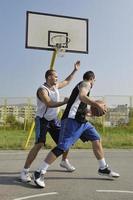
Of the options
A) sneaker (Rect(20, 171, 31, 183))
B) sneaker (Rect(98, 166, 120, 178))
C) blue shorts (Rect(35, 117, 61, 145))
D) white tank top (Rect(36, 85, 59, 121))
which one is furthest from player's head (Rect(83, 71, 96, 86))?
sneaker (Rect(20, 171, 31, 183))

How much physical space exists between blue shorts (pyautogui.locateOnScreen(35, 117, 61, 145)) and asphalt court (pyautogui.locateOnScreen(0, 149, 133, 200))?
710mm

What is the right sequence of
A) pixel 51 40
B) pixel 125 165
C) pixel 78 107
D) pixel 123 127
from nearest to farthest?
pixel 78 107, pixel 125 165, pixel 51 40, pixel 123 127

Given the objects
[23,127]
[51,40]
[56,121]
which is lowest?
[23,127]

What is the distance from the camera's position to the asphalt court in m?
6.29

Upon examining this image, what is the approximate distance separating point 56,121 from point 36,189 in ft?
5.00

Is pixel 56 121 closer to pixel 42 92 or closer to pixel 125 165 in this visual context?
pixel 42 92

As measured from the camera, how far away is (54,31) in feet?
46.6

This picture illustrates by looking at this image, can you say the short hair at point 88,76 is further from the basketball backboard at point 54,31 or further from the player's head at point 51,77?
the basketball backboard at point 54,31

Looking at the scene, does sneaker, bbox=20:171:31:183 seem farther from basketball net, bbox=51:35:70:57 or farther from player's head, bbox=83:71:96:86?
basketball net, bbox=51:35:70:57

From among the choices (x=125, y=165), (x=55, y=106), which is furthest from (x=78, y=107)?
(x=125, y=165)

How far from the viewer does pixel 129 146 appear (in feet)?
46.1

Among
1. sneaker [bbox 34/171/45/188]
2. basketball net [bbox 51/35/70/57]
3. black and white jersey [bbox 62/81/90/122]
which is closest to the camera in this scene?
sneaker [bbox 34/171/45/188]

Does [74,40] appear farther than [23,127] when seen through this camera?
No

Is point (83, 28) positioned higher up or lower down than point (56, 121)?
higher up
